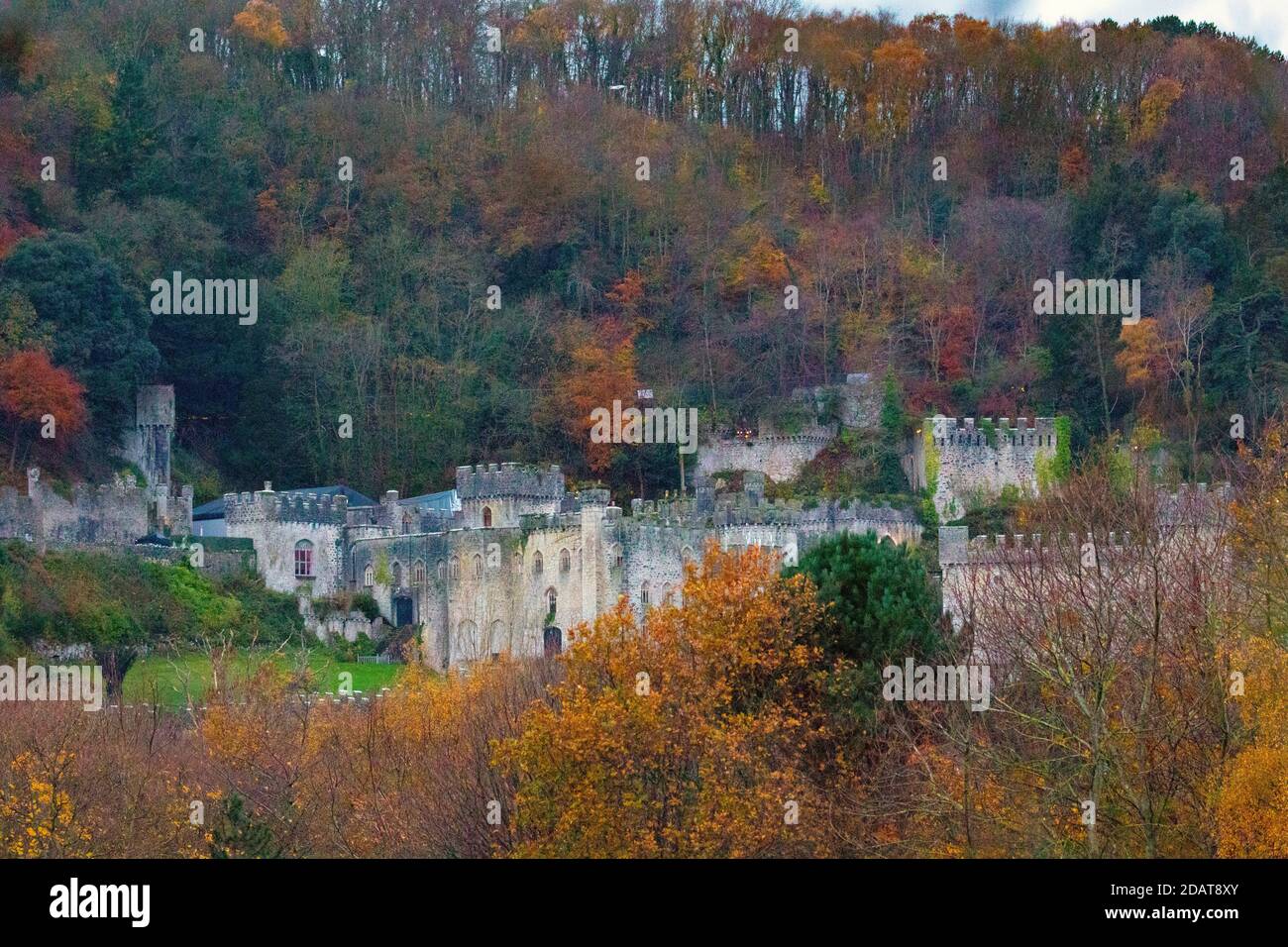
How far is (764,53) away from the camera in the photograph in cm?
8131

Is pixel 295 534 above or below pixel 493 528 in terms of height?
below

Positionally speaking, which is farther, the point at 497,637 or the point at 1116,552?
the point at 497,637

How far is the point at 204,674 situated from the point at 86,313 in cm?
1197

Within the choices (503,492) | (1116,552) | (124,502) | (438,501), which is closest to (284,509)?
(124,502)

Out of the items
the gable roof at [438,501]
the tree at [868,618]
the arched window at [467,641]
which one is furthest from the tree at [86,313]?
Answer: the tree at [868,618]

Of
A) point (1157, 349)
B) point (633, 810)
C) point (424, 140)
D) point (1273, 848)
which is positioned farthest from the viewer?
point (424, 140)

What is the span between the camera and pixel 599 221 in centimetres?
7444

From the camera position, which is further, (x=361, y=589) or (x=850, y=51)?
(x=850, y=51)

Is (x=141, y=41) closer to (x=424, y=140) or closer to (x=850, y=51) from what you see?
(x=424, y=140)

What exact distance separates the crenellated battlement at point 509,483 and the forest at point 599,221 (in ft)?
13.8

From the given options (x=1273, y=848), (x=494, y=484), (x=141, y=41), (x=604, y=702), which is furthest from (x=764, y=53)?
(x=1273, y=848)

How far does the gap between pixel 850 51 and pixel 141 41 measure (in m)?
18.5

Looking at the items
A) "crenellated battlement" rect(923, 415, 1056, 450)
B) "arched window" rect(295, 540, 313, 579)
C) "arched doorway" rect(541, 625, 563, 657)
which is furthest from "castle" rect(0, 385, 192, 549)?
"crenellated battlement" rect(923, 415, 1056, 450)

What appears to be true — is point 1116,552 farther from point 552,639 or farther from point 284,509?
point 284,509
